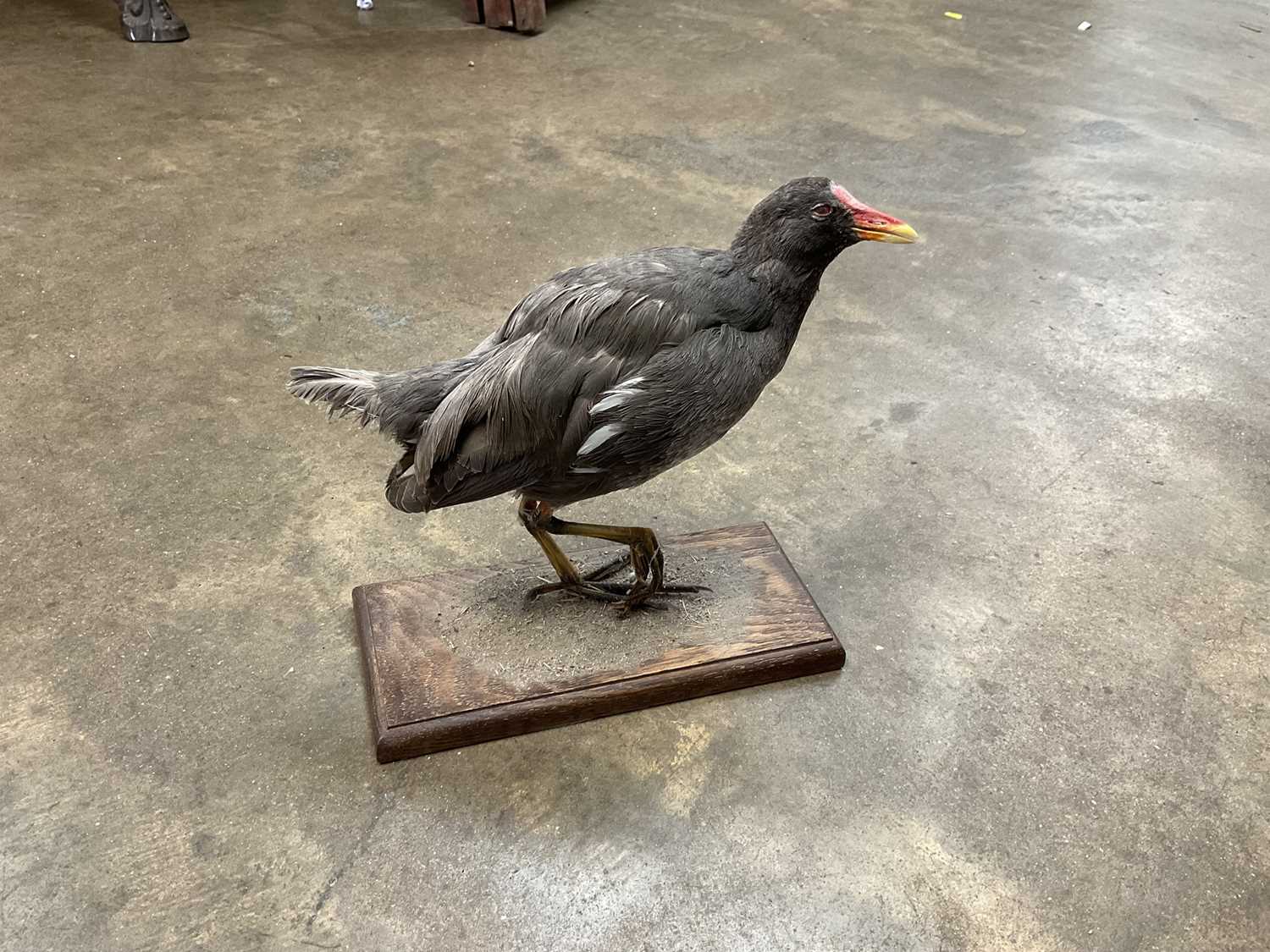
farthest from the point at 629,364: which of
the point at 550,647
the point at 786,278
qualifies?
the point at 550,647

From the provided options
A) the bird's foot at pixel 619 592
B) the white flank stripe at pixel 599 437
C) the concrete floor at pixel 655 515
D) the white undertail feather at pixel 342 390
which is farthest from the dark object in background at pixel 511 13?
the white flank stripe at pixel 599 437

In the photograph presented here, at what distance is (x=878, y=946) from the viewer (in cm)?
198

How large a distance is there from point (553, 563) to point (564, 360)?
0.63 metres

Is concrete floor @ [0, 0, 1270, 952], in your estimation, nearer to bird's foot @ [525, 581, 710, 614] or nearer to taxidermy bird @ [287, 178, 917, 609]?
bird's foot @ [525, 581, 710, 614]

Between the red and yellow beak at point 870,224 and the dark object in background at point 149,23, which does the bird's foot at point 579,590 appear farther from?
the dark object in background at point 149,23

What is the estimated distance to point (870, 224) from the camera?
1980 millimetres

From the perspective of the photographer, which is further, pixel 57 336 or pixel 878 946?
pixel 57 336

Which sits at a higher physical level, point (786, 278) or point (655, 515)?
point (786, 278)

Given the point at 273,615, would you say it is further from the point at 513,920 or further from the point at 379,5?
the point at 379,5

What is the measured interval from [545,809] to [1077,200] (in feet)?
12.9

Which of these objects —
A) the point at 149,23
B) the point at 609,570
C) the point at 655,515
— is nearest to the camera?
the point at 609,570

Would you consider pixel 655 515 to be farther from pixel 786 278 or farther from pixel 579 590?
pixel 786 278

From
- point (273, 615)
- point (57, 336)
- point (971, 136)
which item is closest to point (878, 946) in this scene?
point (273, 615)

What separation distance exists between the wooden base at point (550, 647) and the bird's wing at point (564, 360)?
0.47 meters
